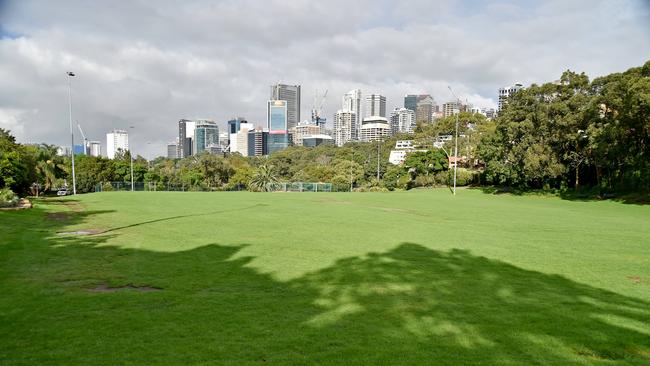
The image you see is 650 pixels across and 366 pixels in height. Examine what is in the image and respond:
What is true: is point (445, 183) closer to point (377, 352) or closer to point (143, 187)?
point (143, 187)

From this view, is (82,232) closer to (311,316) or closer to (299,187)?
(311,316)

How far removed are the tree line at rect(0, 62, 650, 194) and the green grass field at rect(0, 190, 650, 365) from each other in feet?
80.6

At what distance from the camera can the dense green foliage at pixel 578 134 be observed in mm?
32031

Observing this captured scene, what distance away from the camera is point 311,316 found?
229 inches

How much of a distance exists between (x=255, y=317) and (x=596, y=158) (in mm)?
39747

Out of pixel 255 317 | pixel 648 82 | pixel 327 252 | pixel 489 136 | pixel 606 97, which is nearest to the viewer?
pixel 255 317

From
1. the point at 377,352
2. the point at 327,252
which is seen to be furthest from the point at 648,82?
the point at 377,352

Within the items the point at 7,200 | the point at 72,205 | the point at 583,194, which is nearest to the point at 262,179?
the point at 72,205

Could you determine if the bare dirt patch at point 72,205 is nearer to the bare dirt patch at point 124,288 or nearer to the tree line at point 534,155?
the tree line at point 534,155

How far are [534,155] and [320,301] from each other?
137ft

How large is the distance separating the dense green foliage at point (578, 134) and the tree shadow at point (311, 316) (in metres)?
29.8

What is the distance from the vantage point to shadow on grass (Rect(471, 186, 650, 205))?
32812mm

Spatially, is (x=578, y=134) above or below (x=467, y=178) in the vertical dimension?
above

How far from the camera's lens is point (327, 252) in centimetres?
1102
